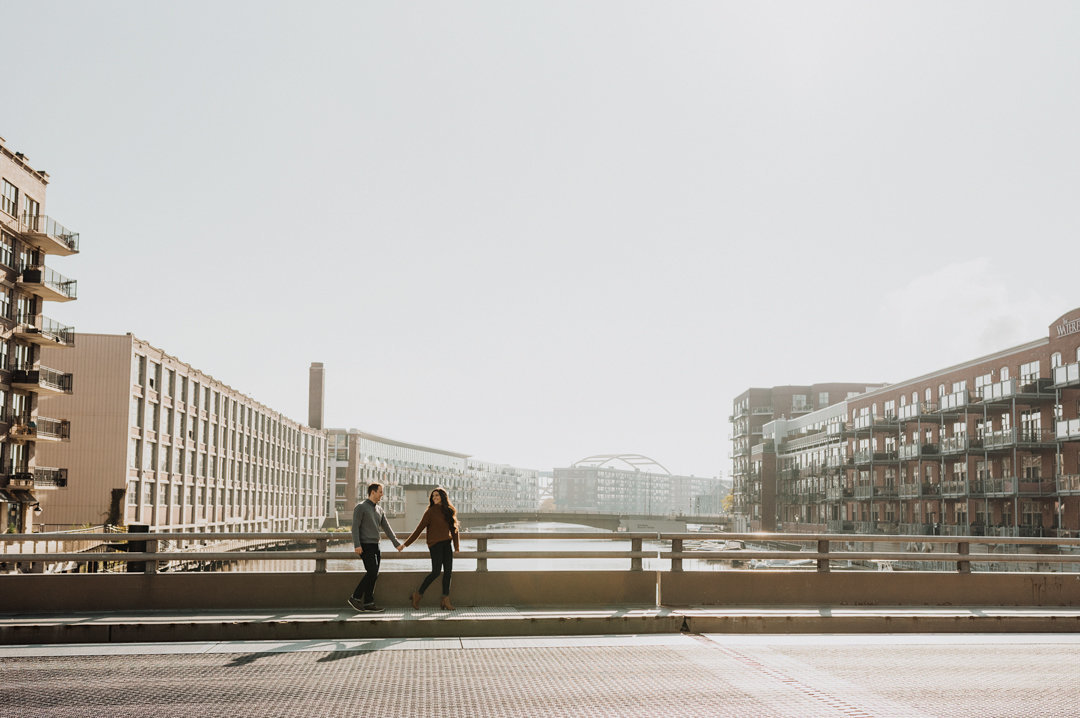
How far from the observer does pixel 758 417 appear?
13825cm

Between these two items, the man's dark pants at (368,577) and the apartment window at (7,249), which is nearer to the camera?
the man's dark pants at (368,577)

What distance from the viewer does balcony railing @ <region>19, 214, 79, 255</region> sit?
179 feet

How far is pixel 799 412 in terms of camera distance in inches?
5266

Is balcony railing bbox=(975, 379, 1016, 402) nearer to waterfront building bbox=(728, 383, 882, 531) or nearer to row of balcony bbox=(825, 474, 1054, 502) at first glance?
row of balcony bbox=(825, 474, 1054, 502)

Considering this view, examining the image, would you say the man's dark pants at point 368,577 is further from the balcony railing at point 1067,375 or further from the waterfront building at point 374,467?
the waterfront building at point 374,467

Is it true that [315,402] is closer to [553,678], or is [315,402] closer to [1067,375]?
[1067,375]

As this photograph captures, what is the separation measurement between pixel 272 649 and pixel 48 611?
3.94m

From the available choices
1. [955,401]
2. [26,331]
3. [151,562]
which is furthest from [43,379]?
[955,401]

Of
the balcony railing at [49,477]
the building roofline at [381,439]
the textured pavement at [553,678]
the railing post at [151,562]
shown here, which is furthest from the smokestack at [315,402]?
the textured pavement at [553,678]

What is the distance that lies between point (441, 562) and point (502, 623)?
139cm

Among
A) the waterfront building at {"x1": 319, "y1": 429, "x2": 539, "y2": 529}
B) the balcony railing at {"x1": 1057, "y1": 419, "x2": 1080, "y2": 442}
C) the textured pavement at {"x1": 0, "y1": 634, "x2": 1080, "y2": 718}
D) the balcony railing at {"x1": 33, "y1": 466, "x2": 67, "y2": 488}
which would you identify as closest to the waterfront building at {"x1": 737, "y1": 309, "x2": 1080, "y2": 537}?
the balcony railing at {"x1": 1057, "y1": 419, "x2": 1080, "y2": 442}

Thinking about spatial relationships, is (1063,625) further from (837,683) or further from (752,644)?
(837,683)

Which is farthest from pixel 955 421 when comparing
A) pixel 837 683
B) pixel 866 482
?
pixel 837 683

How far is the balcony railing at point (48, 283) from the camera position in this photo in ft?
180
